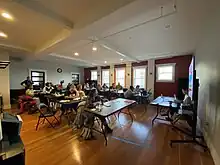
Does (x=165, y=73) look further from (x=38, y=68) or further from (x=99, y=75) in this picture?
(x=38, y=68)

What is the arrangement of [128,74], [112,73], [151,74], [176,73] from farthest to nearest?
[112,73] < [128,74] < [151,74] < [176,73]

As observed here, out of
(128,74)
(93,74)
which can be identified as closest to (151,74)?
(128,74)

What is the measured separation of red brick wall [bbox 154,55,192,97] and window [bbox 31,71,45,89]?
8.07 meters

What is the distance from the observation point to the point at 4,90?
17.7 feet

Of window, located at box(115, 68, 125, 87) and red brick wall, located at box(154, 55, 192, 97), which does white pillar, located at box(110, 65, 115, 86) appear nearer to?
window, located at box(115, 68, 125, 87)

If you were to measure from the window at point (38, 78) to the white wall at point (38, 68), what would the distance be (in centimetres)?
31

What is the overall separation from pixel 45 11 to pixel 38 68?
739 cm

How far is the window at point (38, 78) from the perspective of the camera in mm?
8164

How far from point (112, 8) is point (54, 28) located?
189 cm

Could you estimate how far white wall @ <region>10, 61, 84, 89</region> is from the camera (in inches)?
287

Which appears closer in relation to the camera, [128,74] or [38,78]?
[38,78]

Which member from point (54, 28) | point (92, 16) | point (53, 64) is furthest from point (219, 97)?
point (53, 64)

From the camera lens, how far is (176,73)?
6695 millimetres

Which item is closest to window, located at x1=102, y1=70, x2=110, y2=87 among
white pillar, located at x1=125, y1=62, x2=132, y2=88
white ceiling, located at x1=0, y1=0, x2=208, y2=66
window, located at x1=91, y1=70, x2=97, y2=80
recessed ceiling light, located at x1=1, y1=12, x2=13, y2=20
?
window, located at x1=91, y1=70, x2=97, y2=80
